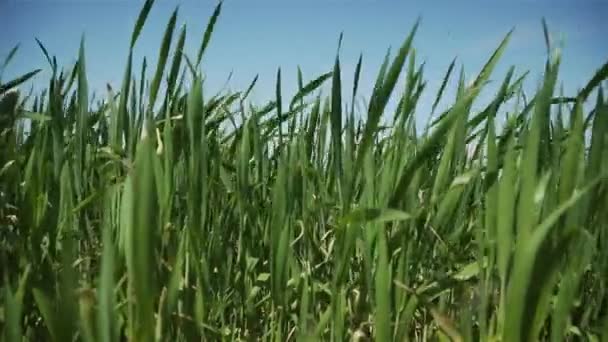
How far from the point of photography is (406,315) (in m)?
0.67

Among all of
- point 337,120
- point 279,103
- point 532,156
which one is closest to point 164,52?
point 279,103

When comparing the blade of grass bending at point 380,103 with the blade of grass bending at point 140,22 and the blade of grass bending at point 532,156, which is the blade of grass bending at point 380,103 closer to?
the blade of grass bending at point 532,156

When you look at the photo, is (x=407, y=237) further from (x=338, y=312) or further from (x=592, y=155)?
(x=592, y=155)

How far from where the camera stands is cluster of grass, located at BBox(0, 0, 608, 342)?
19.4 inches

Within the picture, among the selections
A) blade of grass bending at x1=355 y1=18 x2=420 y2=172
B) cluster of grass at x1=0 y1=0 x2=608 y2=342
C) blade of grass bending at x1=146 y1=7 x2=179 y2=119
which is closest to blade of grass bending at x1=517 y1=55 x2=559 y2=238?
cluster of grass at x1=0 y1=0 x2=608 y2=342

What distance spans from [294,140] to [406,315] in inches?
16.2

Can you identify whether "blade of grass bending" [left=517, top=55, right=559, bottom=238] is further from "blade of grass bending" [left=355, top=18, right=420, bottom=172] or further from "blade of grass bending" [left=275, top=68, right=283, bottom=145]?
"blade of grass bending" [left=275, top=68, right=283, bottom=145]

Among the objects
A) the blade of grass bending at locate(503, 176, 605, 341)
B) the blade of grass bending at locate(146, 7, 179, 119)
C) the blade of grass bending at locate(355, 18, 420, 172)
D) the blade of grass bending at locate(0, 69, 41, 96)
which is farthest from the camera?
the blade of grass bending at locate(0, 69, 41, 96)

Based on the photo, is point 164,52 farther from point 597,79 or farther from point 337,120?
point 597,79

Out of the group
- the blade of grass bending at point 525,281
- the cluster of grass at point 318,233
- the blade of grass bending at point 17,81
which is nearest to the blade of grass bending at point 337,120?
the cluster of grass at point 318,233

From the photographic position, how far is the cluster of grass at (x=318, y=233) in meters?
0.49

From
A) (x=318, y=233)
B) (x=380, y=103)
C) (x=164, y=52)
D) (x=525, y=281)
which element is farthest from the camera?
(x=318, y=233)

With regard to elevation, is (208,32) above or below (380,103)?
above

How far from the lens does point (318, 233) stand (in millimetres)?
1054
